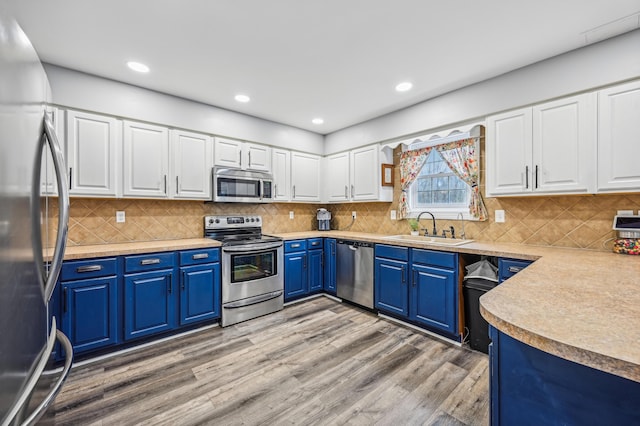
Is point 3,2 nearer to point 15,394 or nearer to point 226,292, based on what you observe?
point 15,394

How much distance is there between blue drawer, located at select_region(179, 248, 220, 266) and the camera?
2.79 metres

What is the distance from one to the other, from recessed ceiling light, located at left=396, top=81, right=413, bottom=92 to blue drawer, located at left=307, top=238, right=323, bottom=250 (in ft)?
6.88

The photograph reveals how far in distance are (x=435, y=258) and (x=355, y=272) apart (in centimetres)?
109

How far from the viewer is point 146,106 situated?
2.88m

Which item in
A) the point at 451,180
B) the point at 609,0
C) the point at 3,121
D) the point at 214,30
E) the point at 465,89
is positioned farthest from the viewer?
the point at 451,180

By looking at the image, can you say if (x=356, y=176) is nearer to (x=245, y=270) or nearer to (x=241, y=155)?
(x=241, y=155)

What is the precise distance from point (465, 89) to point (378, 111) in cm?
103

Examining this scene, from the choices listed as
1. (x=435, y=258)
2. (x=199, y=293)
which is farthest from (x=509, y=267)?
(x=199, y=293)

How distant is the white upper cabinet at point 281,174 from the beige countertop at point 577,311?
299 cm

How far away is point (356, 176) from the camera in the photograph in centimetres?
400

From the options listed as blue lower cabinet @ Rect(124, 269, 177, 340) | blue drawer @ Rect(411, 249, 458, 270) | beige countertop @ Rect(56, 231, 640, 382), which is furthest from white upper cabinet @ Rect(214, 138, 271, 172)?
beige countertop @ Rect(56, 231, 640, 382)

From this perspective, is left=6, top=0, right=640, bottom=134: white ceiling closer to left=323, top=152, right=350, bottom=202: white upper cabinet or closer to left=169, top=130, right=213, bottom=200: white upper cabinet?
left=169, top=130, right=213, bottom=200: white upper cabinet

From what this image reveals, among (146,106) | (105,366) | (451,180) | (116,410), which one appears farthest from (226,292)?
(451,180)

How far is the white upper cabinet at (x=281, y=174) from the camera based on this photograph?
3.90 m
